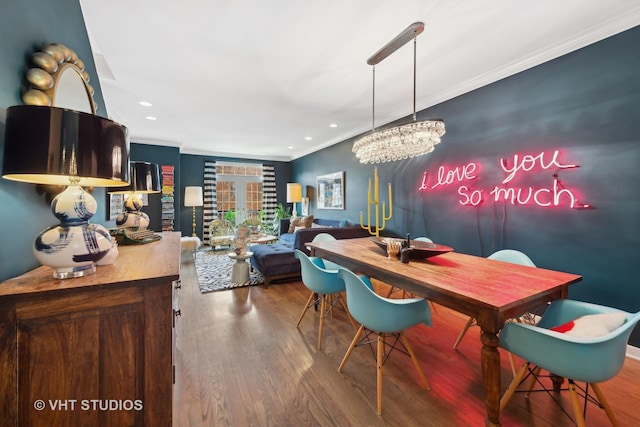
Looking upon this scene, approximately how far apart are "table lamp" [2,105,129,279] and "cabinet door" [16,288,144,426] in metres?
0.17

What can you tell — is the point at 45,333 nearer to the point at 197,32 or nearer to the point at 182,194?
the point at 197,32

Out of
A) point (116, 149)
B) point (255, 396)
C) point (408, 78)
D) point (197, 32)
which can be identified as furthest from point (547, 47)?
point (255, 396)

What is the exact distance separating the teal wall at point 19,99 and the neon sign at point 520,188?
11.8ft

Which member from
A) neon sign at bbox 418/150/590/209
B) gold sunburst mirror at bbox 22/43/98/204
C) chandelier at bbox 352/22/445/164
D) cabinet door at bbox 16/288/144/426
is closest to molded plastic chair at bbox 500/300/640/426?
neon sign at bbox 418/150/590/209

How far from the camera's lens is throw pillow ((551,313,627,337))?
3.70 feet

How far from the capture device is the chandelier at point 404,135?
6.75ft

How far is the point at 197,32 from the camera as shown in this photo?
205 centimetres

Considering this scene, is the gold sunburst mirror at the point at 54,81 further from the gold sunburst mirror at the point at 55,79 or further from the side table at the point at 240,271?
the side table at the point at 240,271

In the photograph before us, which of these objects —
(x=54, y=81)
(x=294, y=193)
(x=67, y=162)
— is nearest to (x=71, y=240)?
(x=67, y=162)

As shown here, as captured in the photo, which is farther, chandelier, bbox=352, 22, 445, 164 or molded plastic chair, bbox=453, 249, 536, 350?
chandelier, bbox=352, 22, 445, 164

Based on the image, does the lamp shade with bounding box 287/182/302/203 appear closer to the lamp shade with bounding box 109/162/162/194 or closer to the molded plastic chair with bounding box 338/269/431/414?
the lamp shade with bounding box 109/162/162/194

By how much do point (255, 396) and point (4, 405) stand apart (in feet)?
3.71

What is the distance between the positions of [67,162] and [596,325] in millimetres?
2297

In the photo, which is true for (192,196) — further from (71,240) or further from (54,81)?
(71,240)
